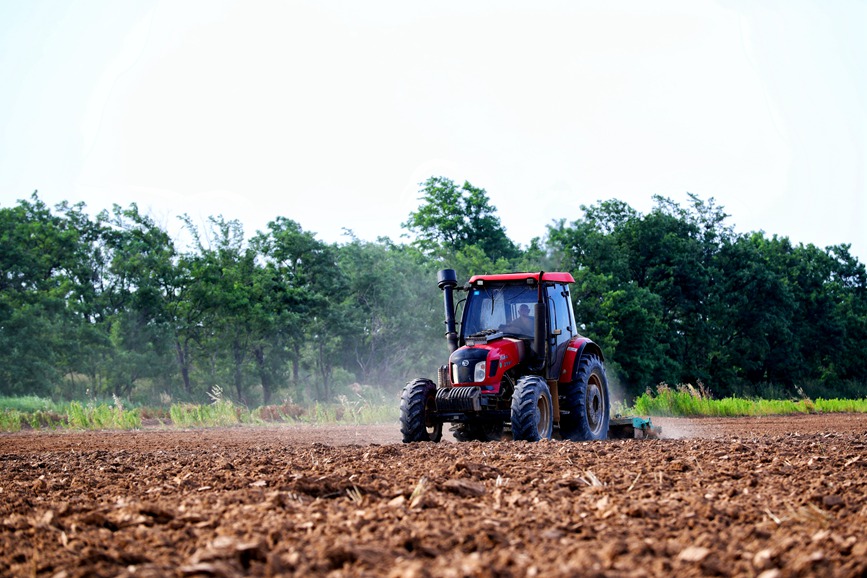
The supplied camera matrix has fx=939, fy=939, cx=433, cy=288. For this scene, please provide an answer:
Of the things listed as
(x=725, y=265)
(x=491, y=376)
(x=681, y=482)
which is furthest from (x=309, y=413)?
(x=725, y=265)

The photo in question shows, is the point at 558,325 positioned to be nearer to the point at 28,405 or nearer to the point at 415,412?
the point at 415,412

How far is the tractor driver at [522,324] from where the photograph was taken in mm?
12606

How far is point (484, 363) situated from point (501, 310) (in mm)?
1168

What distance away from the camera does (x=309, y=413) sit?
79.8ft

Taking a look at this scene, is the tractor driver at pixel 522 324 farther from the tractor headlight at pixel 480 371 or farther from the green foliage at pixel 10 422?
the green foliage at pixel 10 422

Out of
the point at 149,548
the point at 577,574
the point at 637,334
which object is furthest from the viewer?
the point at 637,334

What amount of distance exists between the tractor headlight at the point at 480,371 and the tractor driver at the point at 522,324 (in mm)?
998

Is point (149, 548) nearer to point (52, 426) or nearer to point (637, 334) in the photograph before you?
point (52, 426)

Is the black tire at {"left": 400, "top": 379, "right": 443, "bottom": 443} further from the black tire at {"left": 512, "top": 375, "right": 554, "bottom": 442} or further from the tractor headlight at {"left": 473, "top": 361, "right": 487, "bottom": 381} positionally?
the black tire at {"left": 512, "top": 375, "right": 554, "bottom": 442}

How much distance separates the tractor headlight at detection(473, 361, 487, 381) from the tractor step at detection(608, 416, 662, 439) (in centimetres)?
285

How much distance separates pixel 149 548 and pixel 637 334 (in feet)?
127

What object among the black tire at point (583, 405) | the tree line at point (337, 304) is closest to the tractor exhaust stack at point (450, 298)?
the black tire at point (583, 405)

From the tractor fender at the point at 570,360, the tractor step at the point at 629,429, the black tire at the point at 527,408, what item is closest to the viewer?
the black tire at the point at 527,408

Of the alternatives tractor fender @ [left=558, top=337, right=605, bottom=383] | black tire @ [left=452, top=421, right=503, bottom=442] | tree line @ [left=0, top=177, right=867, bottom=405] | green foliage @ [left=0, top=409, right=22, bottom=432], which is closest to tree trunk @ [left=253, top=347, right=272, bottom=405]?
tree line @ [left=0, top=177, right=867, bottom=405]
